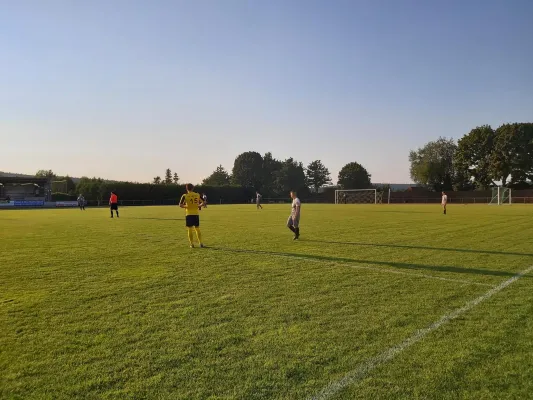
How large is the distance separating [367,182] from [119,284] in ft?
355

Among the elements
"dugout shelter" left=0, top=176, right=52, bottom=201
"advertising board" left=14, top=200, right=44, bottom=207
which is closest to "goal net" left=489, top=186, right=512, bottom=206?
"advertising board" left=14, top=200, right=44, bottom=207

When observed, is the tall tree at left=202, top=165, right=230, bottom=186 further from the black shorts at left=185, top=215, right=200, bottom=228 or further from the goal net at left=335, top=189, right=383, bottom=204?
the black shorts at left=185, top=215, right=200, bottom=228

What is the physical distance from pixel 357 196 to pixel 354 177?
30746mm

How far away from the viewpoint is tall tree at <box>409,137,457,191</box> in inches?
3452

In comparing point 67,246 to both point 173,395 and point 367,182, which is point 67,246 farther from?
point 367,182

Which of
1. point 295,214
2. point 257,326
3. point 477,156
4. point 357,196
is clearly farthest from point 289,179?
point 257,326

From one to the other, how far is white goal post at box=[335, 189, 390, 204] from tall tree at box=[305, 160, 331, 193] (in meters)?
41.6

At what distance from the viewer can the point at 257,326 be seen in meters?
5.15

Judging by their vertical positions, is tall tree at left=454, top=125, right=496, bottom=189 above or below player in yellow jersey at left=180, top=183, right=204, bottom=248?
above

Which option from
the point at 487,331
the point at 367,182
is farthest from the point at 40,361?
the point at 367,182

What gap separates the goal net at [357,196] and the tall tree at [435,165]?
61.8 feet

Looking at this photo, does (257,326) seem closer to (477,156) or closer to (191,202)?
(191,202)

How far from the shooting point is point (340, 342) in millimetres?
4602

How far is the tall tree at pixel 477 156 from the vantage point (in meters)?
77.0
